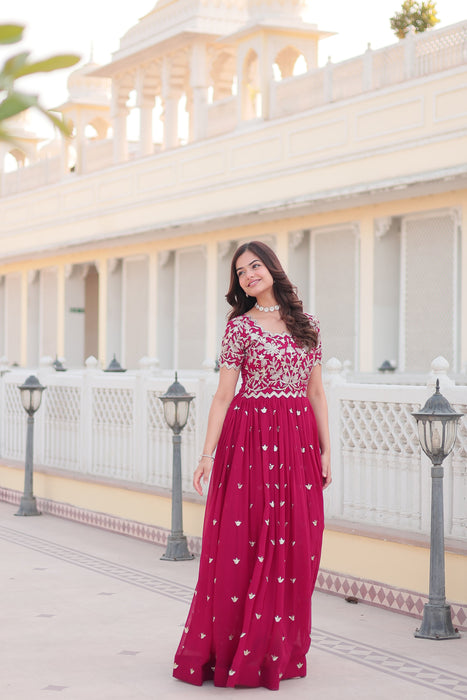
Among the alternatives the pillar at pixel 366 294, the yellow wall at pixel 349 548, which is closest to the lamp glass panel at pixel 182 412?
the yellow wall at pixel 349 548

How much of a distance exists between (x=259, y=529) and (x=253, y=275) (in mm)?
988

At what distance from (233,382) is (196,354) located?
14.7 meters

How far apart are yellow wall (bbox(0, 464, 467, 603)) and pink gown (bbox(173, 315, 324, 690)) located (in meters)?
1.45

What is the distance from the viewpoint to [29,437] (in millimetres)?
10023

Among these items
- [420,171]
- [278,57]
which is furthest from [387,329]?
[278,57]

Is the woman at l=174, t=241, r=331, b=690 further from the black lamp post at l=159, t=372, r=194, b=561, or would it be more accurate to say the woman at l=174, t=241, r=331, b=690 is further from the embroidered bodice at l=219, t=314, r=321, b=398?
the black lamp post at l=159, t=372, r=194, b=561

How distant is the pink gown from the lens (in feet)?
14.2

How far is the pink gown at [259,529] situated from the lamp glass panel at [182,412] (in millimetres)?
3175

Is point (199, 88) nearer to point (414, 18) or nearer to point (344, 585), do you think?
point (414, 18)

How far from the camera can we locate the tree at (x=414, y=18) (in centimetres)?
1905

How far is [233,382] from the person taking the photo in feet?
14.8

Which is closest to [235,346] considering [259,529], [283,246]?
[259,529]

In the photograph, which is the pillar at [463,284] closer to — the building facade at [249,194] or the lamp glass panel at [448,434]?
the building facade at [249,194]

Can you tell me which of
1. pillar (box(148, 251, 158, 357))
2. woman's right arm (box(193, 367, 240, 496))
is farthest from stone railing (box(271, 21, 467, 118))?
woman's right arm (box(193, 367, 240, 496))
